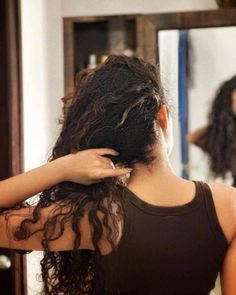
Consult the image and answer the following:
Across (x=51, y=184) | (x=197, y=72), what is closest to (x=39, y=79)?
(x=197, y=72)

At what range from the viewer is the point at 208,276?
2.96 ft

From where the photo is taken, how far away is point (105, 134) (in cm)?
88

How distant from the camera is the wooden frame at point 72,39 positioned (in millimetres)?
1772

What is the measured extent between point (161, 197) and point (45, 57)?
1.08 metres

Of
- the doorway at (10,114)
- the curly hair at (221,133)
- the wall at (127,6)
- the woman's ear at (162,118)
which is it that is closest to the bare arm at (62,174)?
the woman's ear at (162,118)

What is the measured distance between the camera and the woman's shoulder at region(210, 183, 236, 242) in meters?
0.88

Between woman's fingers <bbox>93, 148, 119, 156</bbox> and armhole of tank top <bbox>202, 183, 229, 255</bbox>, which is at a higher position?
woman's fingers <bbox>93, 148, 119, 156</bbox>

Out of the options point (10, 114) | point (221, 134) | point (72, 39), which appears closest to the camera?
point (10, 114)

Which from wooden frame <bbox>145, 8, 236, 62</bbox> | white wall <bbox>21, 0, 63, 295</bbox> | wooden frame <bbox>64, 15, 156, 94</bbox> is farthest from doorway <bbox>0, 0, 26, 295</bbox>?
wooden frame <bbox>145, 8, 236, 62</bbox>

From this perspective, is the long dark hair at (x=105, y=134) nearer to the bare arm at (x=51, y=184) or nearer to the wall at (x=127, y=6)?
the bare arm at (x=51, y=184)

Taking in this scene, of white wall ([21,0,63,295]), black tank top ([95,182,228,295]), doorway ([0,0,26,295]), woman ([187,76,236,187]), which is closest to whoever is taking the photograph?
black tank top ([95,182,228,295])

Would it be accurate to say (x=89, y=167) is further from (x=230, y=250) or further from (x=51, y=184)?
(x=230, y=250)

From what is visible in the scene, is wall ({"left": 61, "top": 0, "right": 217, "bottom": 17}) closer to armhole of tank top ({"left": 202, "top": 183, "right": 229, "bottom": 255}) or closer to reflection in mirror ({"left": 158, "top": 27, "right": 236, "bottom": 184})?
reflection in mirror ({"left": 158, "top": 27, "right": 236, "bottom": 184})

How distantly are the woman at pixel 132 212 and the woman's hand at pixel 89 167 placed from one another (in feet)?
0.07
